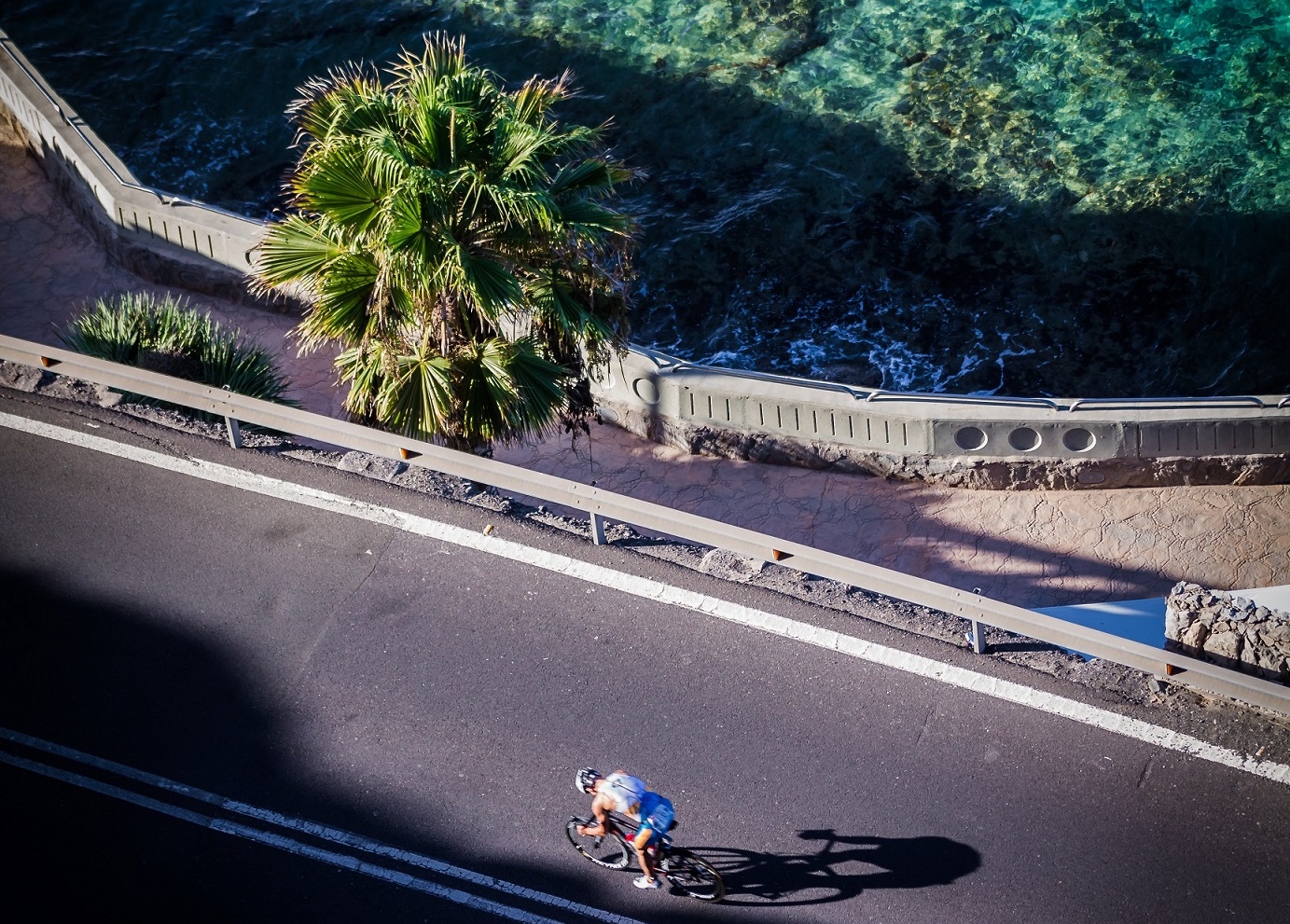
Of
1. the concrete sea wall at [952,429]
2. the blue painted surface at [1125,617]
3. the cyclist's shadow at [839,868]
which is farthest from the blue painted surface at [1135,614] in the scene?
the cyclist's shadow at [839,868]

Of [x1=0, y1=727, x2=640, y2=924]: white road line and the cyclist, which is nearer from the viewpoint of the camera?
the cyclist

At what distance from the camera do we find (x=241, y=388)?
1260 cm

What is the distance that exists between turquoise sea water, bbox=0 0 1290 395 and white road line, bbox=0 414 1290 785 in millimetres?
8516

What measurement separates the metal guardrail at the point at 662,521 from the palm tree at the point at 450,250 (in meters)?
0.96

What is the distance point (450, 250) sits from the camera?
10648 millimetres

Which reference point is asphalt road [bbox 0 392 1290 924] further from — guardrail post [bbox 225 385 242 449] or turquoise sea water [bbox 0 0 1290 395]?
turquoise sea water [bbox 0 0 1290 395]

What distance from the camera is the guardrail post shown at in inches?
426

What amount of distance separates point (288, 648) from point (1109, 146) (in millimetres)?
16985

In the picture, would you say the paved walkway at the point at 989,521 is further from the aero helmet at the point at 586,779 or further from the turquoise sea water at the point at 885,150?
the aero helmet at the point at 586,779

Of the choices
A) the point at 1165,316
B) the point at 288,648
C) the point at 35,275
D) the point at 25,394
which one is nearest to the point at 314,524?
the point at 288,648

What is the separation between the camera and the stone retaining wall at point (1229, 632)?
862 centimetres

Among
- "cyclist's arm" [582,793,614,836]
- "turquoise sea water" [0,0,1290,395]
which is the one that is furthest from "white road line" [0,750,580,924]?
"turquoise sea water" [0,0,1290,395]

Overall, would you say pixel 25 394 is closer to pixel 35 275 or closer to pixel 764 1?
pixel 35 275

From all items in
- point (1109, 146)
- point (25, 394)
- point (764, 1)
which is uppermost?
point (764, 1)
